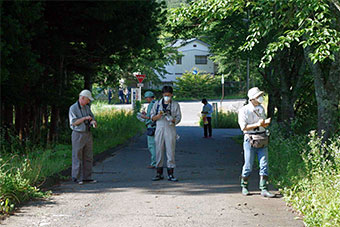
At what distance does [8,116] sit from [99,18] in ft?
16.1

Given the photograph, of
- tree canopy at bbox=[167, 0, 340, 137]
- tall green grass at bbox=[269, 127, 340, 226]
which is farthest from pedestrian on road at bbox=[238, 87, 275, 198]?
tree canopy at bbox=[167, 0, 340, 137]

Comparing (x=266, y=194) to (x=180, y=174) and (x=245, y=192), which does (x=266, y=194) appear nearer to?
(x=245, y=192)

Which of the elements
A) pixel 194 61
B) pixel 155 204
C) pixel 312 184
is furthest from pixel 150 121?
pixel 194 61

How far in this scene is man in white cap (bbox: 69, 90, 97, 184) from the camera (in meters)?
10.5

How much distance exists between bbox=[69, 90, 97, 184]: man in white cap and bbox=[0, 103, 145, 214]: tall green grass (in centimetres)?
59

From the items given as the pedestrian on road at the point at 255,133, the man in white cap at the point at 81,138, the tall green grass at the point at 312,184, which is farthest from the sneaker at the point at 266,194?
the man in white cap at the point at 81,138

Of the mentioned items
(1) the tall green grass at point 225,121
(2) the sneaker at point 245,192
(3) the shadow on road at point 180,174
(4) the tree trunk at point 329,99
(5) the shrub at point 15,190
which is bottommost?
(3) the shadow on road at point 180,174

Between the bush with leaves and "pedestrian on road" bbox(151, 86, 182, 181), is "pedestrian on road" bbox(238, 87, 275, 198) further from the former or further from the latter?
the bush with leaves

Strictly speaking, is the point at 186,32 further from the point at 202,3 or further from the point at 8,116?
the point at 202,3

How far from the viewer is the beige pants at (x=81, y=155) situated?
10578 mm

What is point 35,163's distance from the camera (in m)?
10.5

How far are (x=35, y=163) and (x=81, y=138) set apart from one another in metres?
1.01

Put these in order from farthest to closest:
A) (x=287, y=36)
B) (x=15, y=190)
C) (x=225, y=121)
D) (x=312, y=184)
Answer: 1. (x=225, y=121)
2. (x=287, y=36)
3. (x=312, y=184)
4. (x=15, y=190)

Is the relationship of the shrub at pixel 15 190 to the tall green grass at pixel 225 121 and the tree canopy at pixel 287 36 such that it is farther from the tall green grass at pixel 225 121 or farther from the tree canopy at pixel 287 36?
the tall green grass at pixel 225 121
